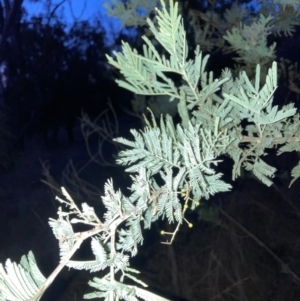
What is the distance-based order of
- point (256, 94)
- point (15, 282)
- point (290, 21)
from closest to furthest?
1. point (15, 282)
2. point (256, 94)
3. point (290, 21)

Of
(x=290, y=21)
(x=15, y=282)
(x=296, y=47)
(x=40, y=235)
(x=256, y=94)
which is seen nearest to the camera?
(x=15, y=282)

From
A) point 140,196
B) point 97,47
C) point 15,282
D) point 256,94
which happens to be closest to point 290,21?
point 256,94

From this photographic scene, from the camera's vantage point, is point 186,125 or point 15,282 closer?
point 15,282

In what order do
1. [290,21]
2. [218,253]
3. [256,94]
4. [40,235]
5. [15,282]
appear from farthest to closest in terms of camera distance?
1. [218,253]
2. [40,235]
3. [290,21]
4. [256,94]
5. [15,282]

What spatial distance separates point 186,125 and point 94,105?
1.76 m

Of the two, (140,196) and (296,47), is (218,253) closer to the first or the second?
(296,47)

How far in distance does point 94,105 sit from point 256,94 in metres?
1.79

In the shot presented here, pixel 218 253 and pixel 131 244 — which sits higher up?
pixel 131 244

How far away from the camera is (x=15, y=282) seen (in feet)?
0.89

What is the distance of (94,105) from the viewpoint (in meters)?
2.12

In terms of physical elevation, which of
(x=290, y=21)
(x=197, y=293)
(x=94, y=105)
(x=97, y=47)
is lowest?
(x=197, y=293)

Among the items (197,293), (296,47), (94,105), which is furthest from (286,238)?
(94,105)

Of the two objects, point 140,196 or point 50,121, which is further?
point 50,121

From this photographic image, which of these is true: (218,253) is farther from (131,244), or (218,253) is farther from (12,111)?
(131,244)
